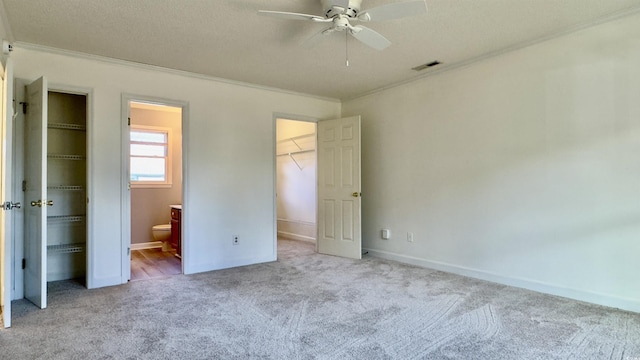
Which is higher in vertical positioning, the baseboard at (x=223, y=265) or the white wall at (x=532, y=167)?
the white wall at (x=532, y=167)

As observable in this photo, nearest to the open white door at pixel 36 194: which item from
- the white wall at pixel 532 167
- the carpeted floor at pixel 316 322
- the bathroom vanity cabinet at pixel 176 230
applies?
the carpeted floor at pixel 316 322

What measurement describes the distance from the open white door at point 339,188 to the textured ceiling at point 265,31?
1129 millimetres

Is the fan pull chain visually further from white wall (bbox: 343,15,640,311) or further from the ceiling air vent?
white wall (bbox: 343,15,640,311)

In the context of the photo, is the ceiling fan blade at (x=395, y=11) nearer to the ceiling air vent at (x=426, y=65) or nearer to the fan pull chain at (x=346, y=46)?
the fan pull chain at (x=346, y=46)

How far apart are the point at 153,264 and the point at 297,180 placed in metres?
2.96

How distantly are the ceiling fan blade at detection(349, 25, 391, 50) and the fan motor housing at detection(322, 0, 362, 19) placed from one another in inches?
4.1

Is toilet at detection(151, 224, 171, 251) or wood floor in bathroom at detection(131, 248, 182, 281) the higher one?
toilet at detection(151, 224, 171, 251)

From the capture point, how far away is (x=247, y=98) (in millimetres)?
4695

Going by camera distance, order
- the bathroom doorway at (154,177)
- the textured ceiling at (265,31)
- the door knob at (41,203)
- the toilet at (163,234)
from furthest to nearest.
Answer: the bathroom doorway at (154,177)
the toilet at (163,234)
the door knob at (41,203)
the textured ceiling at (265,31)

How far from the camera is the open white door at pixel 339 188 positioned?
16.3ft

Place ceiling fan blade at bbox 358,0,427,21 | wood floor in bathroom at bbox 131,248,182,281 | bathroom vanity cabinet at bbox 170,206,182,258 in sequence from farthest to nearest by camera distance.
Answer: bathroom vanity cabinet at bbox 170,206,182,258, wood floor in bathroom at bbox 131,248,182,281, ceiling fan blade at bbox 358,0,427,21

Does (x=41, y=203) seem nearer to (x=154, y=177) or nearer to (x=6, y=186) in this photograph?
(x=6, y=186)

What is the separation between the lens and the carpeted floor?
2207 millimetres

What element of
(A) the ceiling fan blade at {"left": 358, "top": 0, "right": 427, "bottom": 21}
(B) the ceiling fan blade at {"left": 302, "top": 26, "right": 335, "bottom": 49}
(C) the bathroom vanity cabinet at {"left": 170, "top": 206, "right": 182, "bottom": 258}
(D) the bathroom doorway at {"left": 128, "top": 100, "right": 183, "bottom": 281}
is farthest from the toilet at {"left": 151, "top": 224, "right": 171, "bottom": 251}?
(A) the ceiling fan blade at {"left": 358, "top": 0, "right": 427, "bottom": 21}
